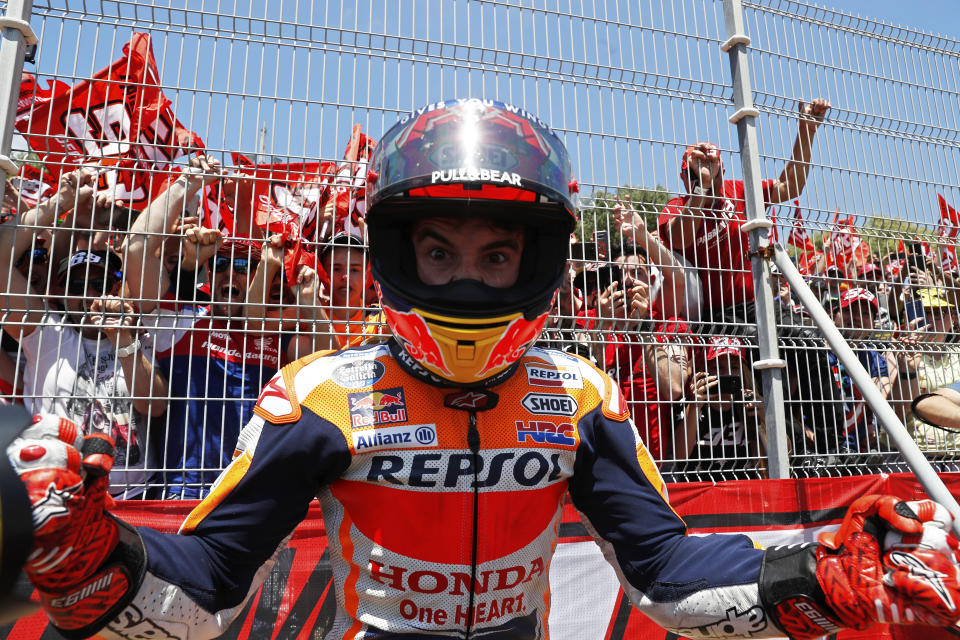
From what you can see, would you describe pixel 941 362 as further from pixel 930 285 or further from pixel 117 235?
pixel 117 235

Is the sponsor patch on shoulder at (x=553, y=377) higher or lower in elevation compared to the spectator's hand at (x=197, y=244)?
lower

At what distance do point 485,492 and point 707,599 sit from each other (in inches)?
24.3

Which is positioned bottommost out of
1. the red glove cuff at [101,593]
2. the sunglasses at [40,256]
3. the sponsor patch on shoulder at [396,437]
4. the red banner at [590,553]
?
the red banner at [590,553]

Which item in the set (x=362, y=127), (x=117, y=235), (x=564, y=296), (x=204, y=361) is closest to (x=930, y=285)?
(x=564, y=296)

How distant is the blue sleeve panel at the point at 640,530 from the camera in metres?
1.80

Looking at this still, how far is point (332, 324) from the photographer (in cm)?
363

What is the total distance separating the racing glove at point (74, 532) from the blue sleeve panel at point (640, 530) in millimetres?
1145

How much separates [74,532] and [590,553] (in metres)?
2.95

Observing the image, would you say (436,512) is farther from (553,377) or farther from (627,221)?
(627,221)

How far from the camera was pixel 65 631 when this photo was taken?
1.49m

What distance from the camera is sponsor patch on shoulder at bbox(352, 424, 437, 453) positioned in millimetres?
1825

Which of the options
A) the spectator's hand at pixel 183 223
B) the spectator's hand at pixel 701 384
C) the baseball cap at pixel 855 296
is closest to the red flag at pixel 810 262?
the baseball cap at pixel 855 296

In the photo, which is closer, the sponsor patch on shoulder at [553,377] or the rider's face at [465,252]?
the rider's face at [465,252]

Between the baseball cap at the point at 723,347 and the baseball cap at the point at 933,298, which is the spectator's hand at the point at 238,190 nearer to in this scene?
the baseball cap at the point at 723,347
